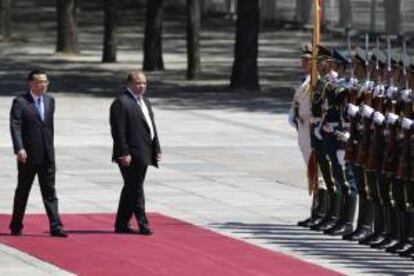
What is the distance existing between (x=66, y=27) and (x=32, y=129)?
35213mm

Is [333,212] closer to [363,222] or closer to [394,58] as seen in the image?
[363,222]

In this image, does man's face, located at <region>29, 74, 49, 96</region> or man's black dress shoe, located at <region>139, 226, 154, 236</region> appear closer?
man's face, located at <region>29, 74, 49, 96</region>

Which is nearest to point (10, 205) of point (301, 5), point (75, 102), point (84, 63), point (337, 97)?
point (337, 97)

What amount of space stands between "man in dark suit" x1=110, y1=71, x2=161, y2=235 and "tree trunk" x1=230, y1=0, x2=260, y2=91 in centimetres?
2254

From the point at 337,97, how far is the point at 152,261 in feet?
10.2

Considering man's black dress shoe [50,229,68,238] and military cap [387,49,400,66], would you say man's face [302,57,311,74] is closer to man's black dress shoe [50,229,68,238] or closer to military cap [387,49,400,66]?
military cap [387,49,400,66]

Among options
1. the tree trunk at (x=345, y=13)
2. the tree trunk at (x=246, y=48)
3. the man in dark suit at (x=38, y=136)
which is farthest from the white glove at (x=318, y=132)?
the tree trunk at (x=345, y=13)

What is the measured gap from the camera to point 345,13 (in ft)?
202

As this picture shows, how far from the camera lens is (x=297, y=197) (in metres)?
22.8

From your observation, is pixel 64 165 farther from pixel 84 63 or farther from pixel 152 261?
pixel 84 63

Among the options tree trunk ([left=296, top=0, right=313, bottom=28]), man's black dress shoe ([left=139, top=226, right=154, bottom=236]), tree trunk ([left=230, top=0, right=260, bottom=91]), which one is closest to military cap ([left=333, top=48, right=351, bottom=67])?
man's black dress shoe ([left=139, top=226, right=154, bottom=236])

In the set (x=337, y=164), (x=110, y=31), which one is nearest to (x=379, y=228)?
(x=337, y=164)

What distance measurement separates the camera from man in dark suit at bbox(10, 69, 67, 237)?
61.1ft

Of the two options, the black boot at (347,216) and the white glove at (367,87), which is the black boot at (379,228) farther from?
the white glove at (367,87)
